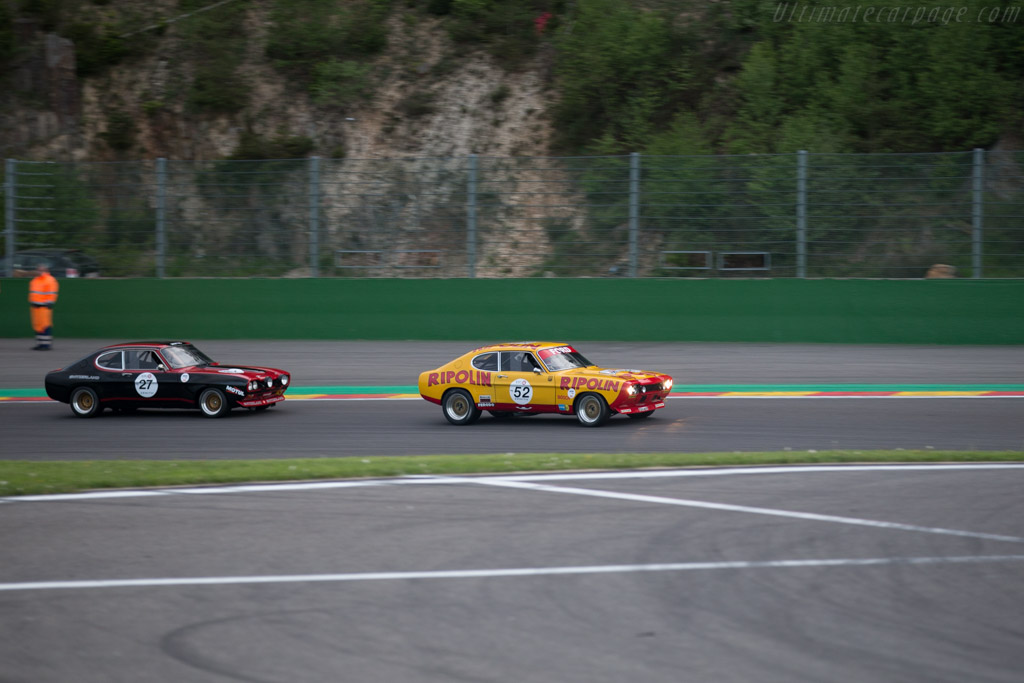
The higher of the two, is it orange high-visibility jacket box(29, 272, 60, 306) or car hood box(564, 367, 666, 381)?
orange high-visibility jacket box(29, 272, 60, 306)

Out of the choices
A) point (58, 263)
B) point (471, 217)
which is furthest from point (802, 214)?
point (58, 263)

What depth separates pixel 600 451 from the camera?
11.1 metres

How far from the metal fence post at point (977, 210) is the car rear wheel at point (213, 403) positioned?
1536 centimetres

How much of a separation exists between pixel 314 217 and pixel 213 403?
10540 millimetres

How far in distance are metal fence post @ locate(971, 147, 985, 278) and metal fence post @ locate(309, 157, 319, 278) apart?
553 inches

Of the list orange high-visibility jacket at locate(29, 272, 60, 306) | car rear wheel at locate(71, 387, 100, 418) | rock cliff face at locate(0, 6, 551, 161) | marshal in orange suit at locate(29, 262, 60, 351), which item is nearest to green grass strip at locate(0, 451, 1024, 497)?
car rear wheel at locate(71, 387, 100, 418)

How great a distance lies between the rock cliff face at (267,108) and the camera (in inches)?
1476

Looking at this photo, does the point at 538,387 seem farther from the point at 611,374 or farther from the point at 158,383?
the point at 158,383

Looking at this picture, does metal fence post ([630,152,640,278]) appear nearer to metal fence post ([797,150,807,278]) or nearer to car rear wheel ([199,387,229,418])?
metal fence post ([797,150,807,278])

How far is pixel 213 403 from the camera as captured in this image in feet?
46.9

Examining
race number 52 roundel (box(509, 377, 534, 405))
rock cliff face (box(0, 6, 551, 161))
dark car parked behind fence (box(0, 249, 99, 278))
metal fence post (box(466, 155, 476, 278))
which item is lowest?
race number 52 roundel (box(509, 377, 534, 405))

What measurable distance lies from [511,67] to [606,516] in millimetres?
32657

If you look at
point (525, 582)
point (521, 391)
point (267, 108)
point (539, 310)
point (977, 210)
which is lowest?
point (525, 582)

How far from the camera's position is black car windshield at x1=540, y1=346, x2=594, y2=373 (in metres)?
13.4
